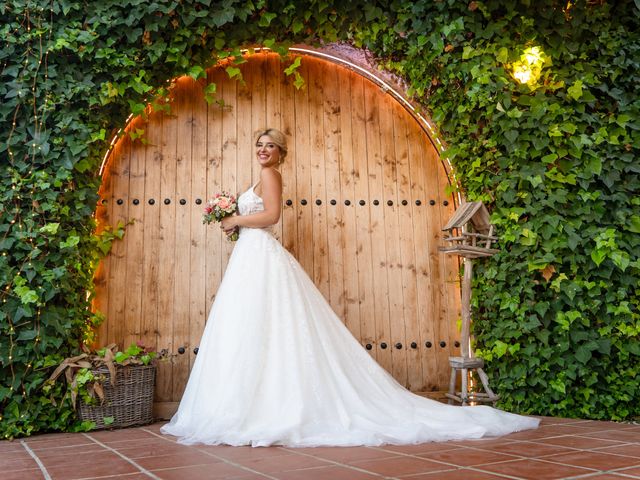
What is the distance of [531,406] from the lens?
11.6 feet

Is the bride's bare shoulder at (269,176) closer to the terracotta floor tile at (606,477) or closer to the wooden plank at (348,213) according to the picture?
the wooden plank at (348,213)

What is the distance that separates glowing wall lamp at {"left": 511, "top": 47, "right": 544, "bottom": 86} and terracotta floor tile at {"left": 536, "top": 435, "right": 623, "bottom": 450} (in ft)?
7.79

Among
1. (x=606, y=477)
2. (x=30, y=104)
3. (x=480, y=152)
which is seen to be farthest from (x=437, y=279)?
(x=30, y=104)

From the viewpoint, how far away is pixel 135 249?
396cm

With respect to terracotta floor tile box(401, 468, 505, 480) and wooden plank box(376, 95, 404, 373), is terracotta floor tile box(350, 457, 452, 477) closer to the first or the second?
terracotta floor tile box(401, 468, 505, 480)

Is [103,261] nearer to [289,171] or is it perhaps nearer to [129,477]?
[289,171]

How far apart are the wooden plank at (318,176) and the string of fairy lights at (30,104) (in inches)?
75.4

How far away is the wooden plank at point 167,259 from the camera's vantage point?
152 inches

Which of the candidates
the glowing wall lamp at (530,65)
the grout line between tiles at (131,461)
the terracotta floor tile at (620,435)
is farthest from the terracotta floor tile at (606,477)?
the glowing wall lamp at (530,65)

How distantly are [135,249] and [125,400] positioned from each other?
1140mm

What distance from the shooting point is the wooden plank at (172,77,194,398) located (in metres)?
3.88

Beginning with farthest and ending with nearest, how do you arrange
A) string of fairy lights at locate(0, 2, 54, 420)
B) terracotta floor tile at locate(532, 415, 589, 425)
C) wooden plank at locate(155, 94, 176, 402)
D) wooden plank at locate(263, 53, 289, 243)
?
wooden plank at locate(263, 53, 289, 243) < wooden plank at locate(155, 94, 176, 402) < string of fairy lights at locate(0, 2, 54, 420) < terracotta floor tile at locate(532, 415, 589, 425)

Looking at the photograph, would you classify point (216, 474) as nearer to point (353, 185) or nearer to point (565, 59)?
point (353, 185)

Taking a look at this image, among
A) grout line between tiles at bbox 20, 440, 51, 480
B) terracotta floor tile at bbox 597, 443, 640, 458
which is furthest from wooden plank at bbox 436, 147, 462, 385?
grout line between tiles at bbox 20, 440, 51, 480
